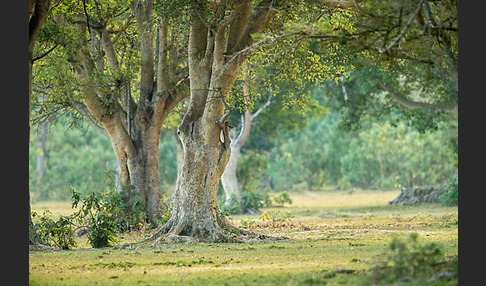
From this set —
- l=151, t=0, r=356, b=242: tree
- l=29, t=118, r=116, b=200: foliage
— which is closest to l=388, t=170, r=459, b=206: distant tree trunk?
l=151, t=0, r=356, b=242: tree

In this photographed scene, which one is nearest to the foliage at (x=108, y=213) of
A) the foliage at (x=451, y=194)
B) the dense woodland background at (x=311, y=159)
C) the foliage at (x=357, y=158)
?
the foliage at (x=451, y=194)

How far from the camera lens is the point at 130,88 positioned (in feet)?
70.8

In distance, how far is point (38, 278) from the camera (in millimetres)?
10297

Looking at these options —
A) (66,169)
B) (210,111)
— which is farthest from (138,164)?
(66,169)

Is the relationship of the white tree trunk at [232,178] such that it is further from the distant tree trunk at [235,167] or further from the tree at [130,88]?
the tree at [130,88]

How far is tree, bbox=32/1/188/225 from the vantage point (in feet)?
66.5

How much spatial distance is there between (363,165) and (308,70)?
125 feet

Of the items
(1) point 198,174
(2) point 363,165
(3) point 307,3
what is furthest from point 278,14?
→ (2) point 363,165

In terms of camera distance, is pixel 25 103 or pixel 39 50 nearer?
pixel 25 103

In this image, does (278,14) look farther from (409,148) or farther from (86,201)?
(409,148)

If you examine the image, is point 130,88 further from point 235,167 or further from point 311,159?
point 311,159

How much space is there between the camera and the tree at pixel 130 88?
20.3 meters

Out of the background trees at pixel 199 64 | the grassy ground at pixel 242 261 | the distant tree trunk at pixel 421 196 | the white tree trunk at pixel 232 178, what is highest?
the background trees at pixel 199 64

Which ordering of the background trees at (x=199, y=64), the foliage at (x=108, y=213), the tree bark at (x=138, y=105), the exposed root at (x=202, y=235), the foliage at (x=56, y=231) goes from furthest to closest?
1. the tree bark at (x=138, y=105)
2. the foliage at (x=108, y=213)
3. the exposed root at (x=202, y=235)
4. the foliage at (x=56, y=231)
5. the background trees at (x=199, y=64)
